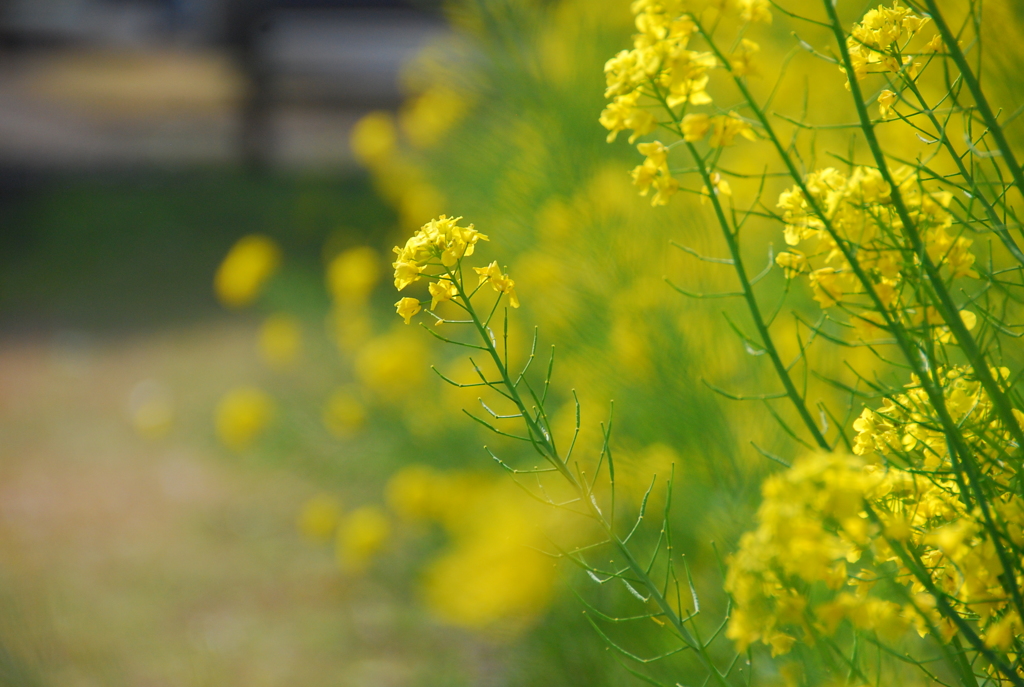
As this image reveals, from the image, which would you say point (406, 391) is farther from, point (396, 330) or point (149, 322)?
point (149, 322)

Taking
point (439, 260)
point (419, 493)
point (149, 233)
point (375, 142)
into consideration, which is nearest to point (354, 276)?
point (419, 493)

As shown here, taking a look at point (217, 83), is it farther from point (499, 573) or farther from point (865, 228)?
point (865, 228)

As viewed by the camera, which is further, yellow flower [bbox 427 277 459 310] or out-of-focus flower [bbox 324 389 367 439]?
out-of-focus flower [bbox 324 389 367 439]

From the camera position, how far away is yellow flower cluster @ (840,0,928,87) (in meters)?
0.43

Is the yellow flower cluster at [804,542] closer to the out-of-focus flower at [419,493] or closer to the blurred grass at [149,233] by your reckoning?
the out-of-focus flower at [419,493]

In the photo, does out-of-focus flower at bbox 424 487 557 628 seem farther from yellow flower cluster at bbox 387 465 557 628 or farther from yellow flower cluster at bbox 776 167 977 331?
yellow flower cluster at bbox 776 167 977 331

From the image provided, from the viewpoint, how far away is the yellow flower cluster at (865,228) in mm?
420

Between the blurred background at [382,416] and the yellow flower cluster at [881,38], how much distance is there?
0.09 metres

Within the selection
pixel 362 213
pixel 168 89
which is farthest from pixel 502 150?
pixel 168 89

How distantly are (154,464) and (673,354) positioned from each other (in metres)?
1.70

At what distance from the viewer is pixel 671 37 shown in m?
0.44

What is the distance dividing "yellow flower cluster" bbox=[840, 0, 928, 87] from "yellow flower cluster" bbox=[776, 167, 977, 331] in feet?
0.18

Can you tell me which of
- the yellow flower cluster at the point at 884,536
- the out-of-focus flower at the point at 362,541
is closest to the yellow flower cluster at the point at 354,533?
the out-of-focus flower at the point at 362,541

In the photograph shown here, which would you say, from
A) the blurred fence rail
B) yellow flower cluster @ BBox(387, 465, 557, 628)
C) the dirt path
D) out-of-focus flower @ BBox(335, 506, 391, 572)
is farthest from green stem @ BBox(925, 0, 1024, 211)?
the blurred fence rail
